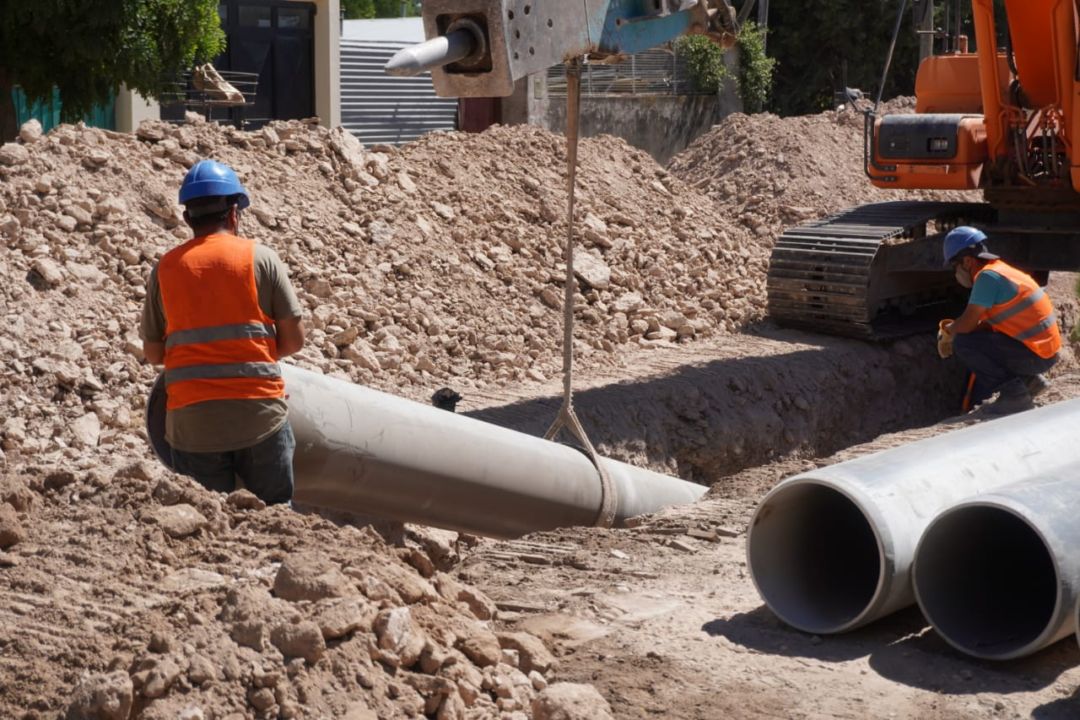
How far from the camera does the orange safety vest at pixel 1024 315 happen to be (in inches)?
374

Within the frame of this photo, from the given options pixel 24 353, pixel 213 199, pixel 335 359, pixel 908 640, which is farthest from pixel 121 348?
pixel 908 640

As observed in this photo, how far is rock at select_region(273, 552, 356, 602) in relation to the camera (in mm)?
4535

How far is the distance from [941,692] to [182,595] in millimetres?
2520

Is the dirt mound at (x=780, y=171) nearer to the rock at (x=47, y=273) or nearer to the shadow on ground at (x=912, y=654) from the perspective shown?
the rock at (x=47, y=273)

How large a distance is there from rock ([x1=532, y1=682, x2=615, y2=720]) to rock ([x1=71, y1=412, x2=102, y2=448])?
4487mm

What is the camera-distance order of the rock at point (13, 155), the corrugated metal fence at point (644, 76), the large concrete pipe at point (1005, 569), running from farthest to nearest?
the corrugated metal fence at point (644, 76), the rock at point (13, 155), the large concrete pipe at point (1005, 569)

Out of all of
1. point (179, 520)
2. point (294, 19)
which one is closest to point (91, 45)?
point (294, 19)

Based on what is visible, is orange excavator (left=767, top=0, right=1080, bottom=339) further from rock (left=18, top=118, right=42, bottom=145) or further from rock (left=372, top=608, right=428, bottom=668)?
rock (left=372, top=608, right=428, bottom=668)

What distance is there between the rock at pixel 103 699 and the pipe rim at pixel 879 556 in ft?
8.07

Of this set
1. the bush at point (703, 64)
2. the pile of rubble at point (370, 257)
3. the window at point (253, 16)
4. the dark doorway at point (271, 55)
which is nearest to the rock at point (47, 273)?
the pile of rubble at point (370, 257)

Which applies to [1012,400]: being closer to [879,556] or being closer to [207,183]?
[879,556]

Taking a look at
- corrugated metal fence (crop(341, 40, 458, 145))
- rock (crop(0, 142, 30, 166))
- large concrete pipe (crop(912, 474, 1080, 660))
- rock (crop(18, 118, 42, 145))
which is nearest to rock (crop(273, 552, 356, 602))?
large concrete pipe (crop(912, 474, 1080, 660))

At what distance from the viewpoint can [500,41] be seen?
21.2ft

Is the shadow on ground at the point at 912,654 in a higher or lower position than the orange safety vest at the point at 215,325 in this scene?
lower
